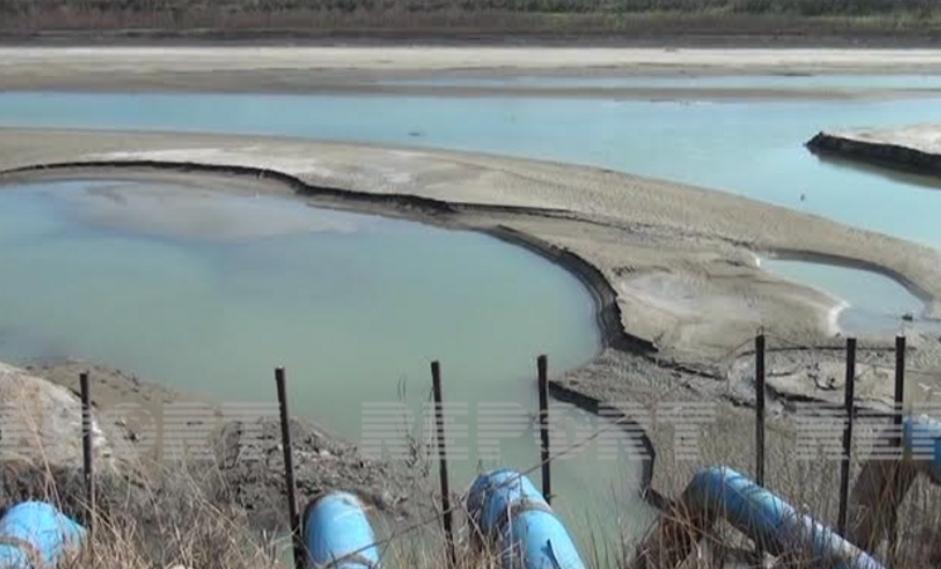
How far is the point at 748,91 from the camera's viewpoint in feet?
74.3

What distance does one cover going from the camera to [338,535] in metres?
5.00

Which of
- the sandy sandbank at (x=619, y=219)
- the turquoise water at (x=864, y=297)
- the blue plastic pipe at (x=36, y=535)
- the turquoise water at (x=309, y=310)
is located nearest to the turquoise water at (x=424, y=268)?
the turquoise water at (x=309, y=310)

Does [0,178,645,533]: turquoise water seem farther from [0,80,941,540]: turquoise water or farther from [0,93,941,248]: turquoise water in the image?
[0,93,941,248]: turquoise water

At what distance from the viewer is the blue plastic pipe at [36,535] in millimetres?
4328

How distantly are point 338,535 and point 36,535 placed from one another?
113 cm

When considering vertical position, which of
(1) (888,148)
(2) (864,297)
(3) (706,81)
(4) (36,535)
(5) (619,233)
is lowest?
(2) (864,297)

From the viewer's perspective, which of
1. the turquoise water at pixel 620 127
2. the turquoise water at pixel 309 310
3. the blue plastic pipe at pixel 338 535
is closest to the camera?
the blue plastic pipe at pixel 338 535

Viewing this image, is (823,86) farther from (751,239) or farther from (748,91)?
(751,239)

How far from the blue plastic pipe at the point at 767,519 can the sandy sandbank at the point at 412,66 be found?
57.7ft

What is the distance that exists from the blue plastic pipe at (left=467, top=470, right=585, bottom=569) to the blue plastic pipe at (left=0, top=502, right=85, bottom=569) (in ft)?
4.85

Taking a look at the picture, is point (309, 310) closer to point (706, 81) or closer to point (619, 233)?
point (619, 233)

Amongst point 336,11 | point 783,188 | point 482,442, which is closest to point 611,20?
point 336,11

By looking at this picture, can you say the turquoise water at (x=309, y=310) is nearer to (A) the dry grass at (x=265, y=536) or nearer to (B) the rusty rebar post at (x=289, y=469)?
(A) the dry grass at (x=265, y=536)

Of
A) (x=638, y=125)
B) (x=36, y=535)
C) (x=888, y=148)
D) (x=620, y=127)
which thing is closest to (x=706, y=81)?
(x=638, y=125)
